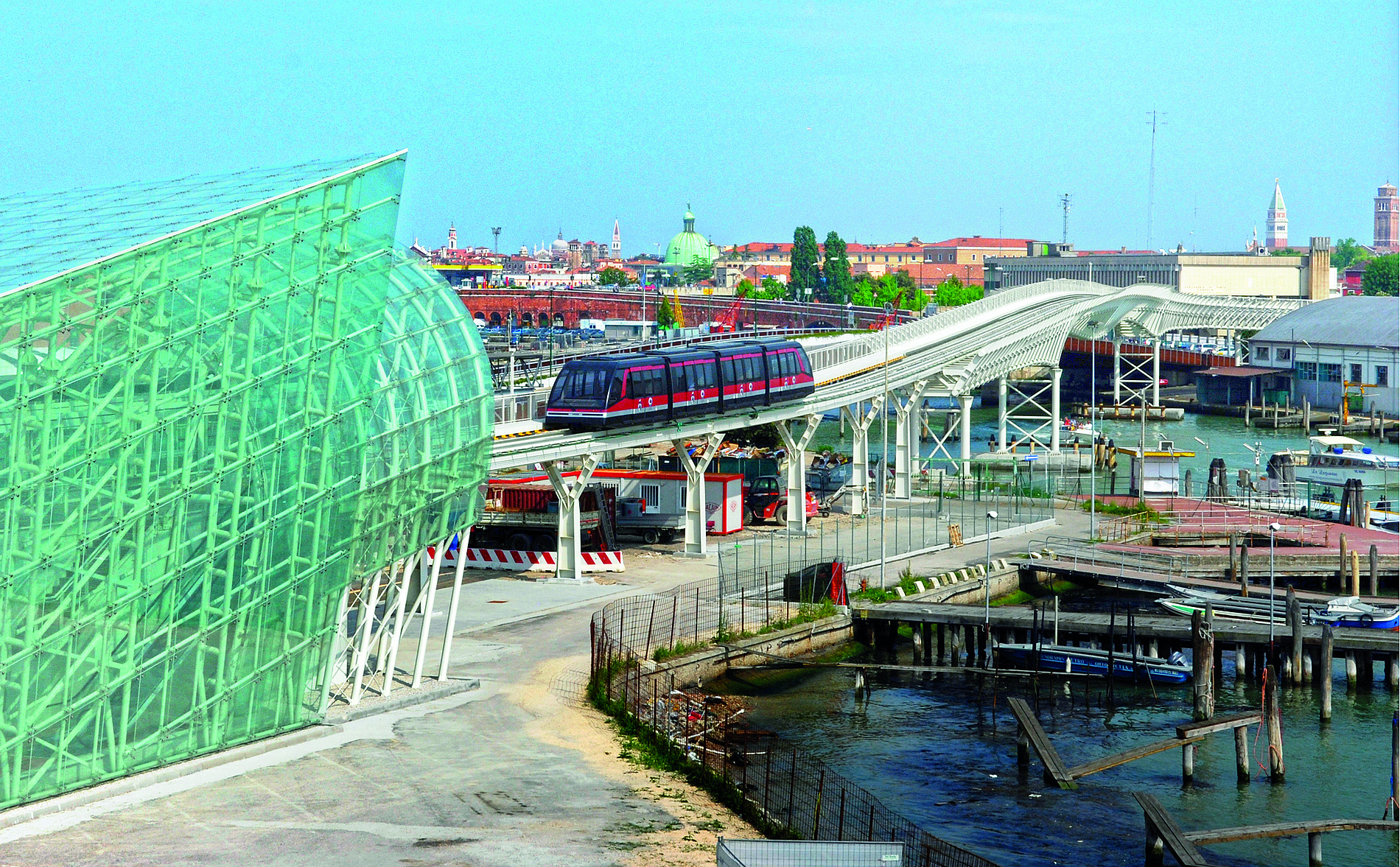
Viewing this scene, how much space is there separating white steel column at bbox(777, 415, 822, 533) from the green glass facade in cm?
3498

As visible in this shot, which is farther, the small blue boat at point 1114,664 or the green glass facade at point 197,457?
the small blue boat at point 1114,664

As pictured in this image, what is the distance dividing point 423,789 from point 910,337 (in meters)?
78.6

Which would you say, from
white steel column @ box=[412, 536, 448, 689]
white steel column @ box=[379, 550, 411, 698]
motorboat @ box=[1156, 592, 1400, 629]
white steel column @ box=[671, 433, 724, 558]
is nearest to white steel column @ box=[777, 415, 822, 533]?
white steel column @ box=[671, 433, 724, 558]

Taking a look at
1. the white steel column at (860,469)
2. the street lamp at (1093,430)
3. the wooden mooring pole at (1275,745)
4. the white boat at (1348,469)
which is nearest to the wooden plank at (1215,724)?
the wooden mooring pole at (1275,745)

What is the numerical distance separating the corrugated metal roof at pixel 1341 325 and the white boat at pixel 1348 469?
4446cm

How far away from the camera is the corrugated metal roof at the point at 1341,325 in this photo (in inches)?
6029

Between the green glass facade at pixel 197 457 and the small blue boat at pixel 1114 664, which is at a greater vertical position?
the green glass facade at pixel 197 457

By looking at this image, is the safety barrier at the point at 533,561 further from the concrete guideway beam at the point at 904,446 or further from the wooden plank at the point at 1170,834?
the wooden plank at the point at 1170,834

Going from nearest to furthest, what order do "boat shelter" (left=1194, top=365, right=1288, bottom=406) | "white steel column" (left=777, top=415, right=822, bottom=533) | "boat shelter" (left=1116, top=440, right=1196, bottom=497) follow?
"white steel column" (left=777, top=415, right=822, bottom=533), "boat shelter" (left=1116, top=440, right=1196, bottom=497), "boat shelter" (left=1194, top=365, right=1288, bottom=406)

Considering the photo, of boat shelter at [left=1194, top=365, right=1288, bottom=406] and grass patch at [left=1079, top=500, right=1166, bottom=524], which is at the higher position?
boat shelter at [left=1194, top=365, right=1288, bottom=406]

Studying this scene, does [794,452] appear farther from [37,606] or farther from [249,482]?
[37,606]

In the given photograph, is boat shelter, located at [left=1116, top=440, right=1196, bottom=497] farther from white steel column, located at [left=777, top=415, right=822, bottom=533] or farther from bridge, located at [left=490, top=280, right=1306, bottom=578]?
white steel column, located at [left=777, top=415, right=822, bottom=533]

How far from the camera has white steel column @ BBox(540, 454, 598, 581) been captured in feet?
202

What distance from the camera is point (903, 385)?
92875mm
